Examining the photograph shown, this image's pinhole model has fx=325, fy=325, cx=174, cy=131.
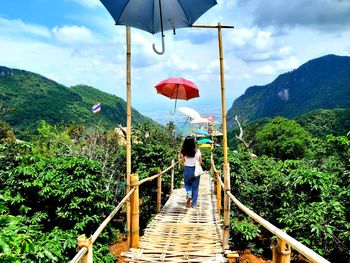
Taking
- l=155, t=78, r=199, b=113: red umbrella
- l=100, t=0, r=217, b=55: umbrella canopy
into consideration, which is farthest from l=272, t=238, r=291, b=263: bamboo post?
l=155, t=78, r=199, b=113: red umbrella

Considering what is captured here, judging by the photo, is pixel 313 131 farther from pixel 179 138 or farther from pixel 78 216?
pixel 78 216

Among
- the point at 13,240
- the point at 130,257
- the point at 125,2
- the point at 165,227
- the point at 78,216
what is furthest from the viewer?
the point at 78,216

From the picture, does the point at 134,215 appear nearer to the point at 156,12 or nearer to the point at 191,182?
the point at 191,182

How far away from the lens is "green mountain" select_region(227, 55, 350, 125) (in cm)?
10275

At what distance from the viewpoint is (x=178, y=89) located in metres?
8.76

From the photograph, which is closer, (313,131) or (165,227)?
(165,227)

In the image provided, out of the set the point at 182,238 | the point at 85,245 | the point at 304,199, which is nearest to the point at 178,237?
the point at 182,238

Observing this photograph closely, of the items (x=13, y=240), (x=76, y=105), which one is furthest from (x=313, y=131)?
(x=13, y=240)

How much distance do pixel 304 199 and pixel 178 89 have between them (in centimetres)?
423

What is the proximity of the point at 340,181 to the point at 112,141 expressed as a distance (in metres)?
8.73

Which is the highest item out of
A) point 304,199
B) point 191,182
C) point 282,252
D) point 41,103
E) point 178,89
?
point 41,103

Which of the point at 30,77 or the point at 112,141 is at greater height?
the point at 30,77

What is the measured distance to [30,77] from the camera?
187 feet

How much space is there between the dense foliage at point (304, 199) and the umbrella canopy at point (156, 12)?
3917mm
